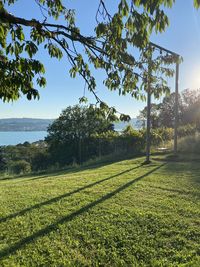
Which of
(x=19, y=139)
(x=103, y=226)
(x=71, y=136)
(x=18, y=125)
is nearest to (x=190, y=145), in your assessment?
(x=103, y=226)

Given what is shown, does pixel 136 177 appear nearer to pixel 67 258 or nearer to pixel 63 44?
pixel 67 258

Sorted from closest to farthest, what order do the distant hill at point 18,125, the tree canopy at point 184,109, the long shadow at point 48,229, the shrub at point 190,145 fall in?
the long shadow at point 48,229
the shrub at point 190,145
the tree canopy at point 184,109
the distant hill at point 18,125

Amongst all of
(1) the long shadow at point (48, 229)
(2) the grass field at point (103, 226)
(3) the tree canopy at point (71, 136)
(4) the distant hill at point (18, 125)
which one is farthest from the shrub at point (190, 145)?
(4) the distant hill at point (18, 125)

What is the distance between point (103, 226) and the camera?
4383mm

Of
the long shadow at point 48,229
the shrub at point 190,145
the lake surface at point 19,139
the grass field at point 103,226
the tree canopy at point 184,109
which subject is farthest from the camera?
the lake surface at point 19,139

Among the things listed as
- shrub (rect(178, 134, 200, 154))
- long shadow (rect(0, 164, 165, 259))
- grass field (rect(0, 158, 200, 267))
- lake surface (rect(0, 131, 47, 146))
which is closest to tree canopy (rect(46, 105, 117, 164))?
lake surface (rect(0, 131, 47, 146))

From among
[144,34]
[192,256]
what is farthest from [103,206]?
[144,34]

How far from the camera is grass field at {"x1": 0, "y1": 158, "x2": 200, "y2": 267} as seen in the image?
3541 mm

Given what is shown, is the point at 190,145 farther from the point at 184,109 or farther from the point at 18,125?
the point at 18,125

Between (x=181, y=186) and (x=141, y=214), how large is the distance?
245 centimetres

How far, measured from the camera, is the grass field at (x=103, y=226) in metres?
3.54

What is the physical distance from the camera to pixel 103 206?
5348mm

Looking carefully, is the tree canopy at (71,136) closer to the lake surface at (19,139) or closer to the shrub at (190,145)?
the lake surface at (19,139)

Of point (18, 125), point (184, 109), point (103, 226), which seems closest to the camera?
point (103, 226)
